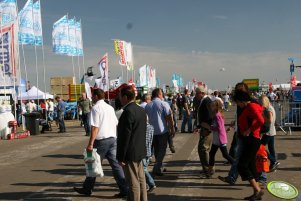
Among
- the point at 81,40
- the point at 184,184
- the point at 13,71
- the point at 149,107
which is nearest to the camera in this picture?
the point at 184,184

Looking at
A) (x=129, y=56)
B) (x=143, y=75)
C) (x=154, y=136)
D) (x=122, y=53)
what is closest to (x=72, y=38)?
(x=122, y=53)

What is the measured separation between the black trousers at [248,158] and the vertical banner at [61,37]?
2125cm

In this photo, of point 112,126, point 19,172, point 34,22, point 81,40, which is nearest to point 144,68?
point 81,40

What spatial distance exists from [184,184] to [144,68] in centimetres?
Result: 3031

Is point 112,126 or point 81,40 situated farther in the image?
point 81,40

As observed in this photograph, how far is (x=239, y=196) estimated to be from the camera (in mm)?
6387

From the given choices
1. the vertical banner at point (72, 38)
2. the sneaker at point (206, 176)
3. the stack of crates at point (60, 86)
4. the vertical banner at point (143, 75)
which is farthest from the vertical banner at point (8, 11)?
the stack of crates at point (60, 86)

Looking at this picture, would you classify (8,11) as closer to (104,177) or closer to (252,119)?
(104,177)

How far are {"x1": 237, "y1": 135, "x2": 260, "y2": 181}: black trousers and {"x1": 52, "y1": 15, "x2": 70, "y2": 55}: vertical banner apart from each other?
21.2m

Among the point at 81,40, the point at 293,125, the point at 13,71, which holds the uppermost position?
the point at 81,40

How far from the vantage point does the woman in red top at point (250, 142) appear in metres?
6.11

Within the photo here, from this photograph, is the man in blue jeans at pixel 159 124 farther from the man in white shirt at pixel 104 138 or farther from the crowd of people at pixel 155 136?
the man in white shirt at pixel 104 138

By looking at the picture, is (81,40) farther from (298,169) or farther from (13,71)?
(298,169)

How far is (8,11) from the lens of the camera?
18969 millimetres
